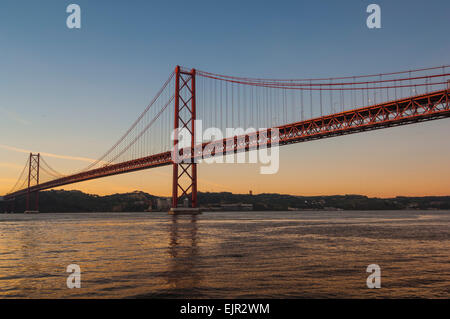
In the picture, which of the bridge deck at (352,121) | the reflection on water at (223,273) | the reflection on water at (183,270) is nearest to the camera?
the reflection on water at (223,273)

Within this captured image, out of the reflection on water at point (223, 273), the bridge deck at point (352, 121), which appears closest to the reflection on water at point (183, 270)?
the reflection on water at point (223, 273)

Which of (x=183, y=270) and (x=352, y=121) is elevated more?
(x=352, y=121)

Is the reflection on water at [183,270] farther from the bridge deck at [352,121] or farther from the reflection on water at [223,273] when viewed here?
the bridge deck at [352,121]

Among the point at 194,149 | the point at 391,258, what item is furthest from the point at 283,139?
the point at 391,258

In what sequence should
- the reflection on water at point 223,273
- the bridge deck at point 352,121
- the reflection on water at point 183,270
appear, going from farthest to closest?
the bridge deck at point 352,121
the reflection on water at point 183,270
the reflection on water at point 223,273

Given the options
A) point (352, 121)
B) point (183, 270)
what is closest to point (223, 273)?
point (183, 270)

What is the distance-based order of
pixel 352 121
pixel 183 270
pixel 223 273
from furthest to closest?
pixel 352 121 → pixel 183 270 → pixel 223 273

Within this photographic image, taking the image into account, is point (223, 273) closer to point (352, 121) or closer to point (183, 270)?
point (183, 270)

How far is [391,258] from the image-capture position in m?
12.6

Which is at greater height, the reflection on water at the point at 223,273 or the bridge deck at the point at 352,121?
the bridge deck at the point at 352,121

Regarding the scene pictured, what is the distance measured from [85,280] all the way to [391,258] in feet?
29.6

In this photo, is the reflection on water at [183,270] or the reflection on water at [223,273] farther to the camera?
the reflection on water at [183,270]

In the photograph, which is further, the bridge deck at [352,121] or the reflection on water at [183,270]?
the bridge deck at [352,121]
